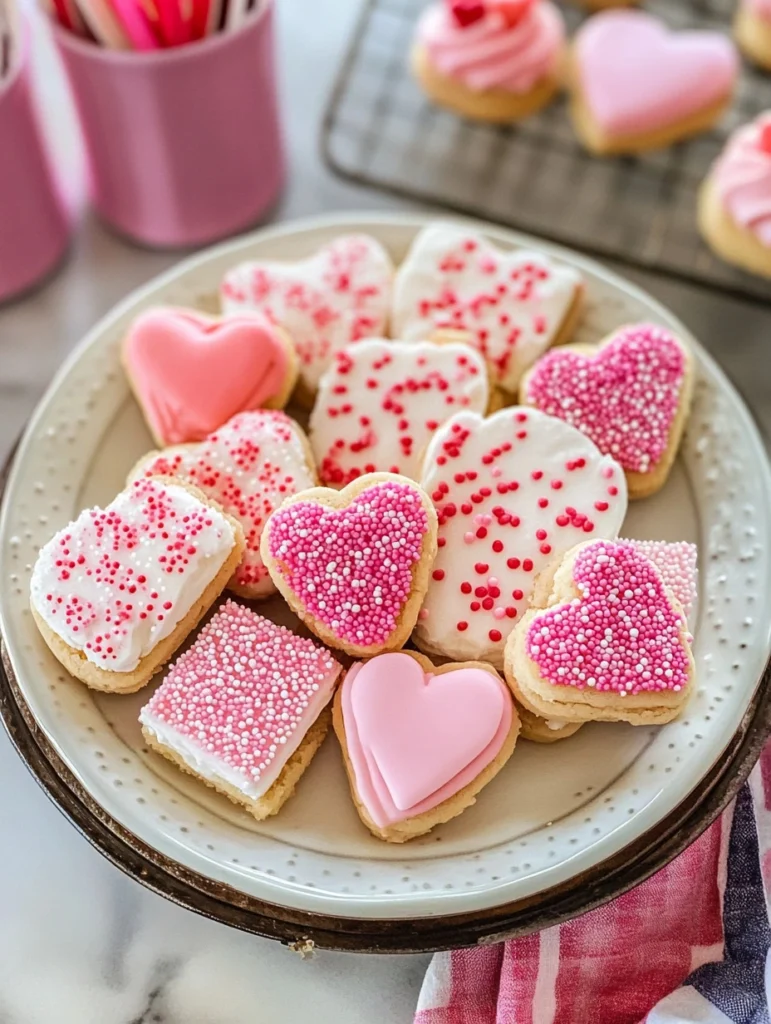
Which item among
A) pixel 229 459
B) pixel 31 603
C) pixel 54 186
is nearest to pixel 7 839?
pixel 31 603

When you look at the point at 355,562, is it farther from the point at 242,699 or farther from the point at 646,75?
the point at 646,75

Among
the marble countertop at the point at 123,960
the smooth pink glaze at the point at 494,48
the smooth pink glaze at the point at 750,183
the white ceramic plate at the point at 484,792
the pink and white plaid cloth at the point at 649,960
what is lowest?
the pink and white plaid cloth at the point at 649,960

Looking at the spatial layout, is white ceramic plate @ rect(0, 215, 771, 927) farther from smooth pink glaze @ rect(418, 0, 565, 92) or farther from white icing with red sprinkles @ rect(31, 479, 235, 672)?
smooth pink glaze @ rect(418, 0, 565, 92)

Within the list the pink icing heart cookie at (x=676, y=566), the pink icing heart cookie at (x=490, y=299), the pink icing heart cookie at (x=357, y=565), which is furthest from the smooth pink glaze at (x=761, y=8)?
the pink icing heart cookie at (x=357, y=565)

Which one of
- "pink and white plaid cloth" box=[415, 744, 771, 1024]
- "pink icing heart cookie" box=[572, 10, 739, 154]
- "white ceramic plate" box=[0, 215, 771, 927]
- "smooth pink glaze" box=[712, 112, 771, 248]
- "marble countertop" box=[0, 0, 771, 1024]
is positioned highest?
"pink icing heart cookie" box=[572, 10, 739, 154]

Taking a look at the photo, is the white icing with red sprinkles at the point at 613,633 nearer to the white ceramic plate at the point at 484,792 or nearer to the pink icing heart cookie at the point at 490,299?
the white ceramic plate at the point at 484,792

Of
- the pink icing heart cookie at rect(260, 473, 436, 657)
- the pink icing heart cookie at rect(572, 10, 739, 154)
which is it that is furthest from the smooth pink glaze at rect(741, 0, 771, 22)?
the pink icing heart cookie at rect(260, 473, 436, 657)
